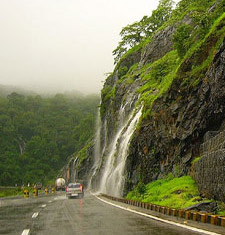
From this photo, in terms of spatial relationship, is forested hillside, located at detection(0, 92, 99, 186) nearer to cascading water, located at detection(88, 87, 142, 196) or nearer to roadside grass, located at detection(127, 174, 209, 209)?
cascading water, located at detection(88, 87, 142, 196)

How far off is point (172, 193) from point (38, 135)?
13219cm

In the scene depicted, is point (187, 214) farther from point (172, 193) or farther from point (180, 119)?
point (180, 119)

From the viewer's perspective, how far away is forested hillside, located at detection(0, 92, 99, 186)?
398 feet

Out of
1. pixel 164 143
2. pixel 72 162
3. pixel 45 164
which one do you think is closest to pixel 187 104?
pixel 164 143

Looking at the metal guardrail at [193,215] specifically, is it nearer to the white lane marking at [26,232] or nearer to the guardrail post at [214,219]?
the guardrail post at [214,219]

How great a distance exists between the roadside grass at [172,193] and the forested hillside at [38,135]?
89.6 m

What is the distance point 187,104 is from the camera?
23.4m

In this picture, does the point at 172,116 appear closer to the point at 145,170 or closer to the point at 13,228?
the point at 145,170

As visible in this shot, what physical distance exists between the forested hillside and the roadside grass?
89571 mm

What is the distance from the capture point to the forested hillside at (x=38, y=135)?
4780 inches

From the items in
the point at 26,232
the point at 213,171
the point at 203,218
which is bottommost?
the point at 26,232

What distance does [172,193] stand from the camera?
18.5 metres

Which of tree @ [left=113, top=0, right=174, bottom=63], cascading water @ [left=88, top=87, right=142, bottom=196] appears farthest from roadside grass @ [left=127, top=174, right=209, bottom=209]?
tree @ [left=113, top=0, right=174, bottom=63]

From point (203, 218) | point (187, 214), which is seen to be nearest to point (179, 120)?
point (187, 214)
